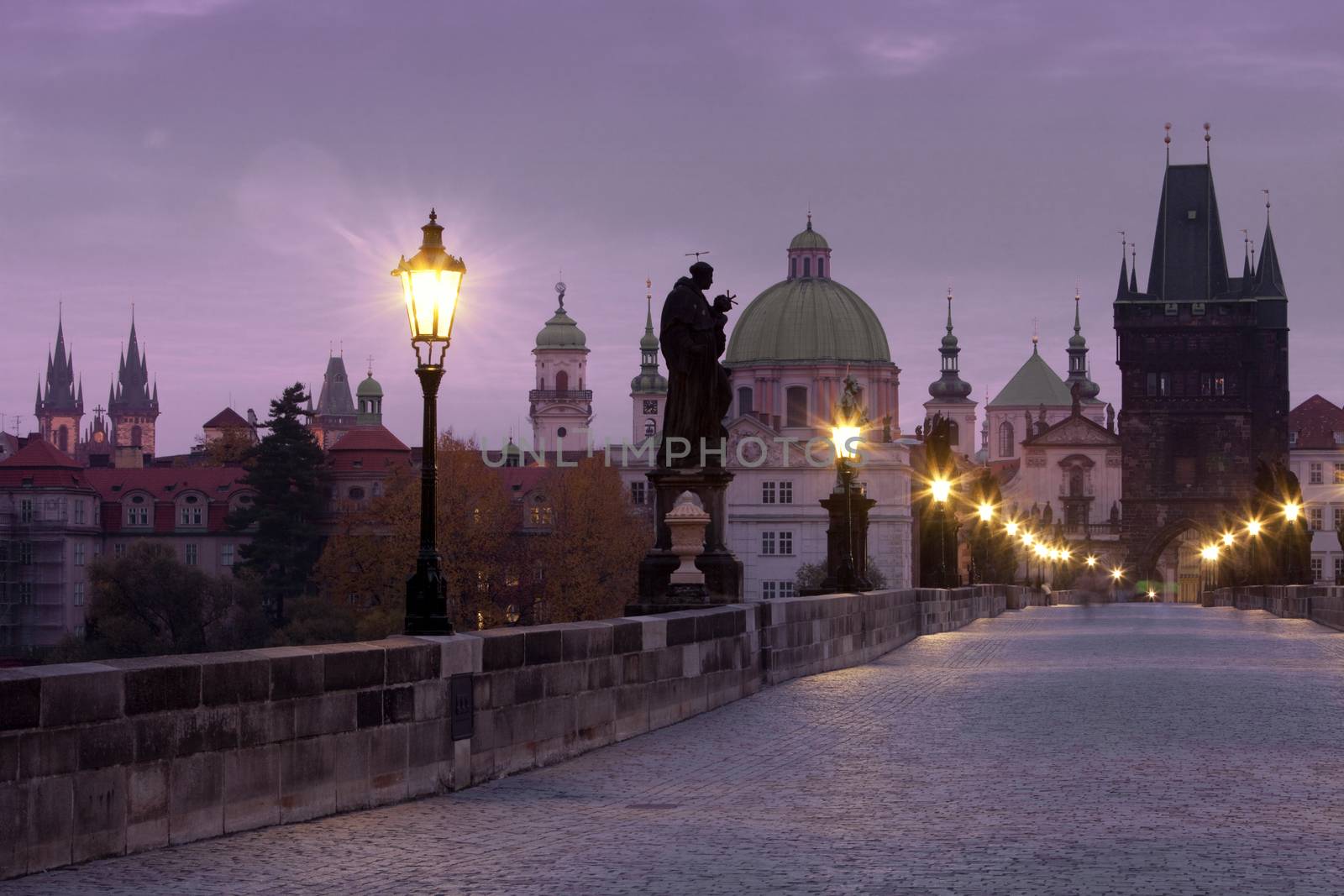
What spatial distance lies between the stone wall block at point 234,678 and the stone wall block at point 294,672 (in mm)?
75

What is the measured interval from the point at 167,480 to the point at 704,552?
125278mm

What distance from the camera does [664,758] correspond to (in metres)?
15.1

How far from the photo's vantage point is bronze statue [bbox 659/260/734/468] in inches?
1113

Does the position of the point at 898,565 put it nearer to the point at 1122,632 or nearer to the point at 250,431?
the point at 250,431

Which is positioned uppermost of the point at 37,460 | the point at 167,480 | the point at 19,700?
the point at 37,460

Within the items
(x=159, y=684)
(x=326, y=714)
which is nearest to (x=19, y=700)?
(x=159, y=684)

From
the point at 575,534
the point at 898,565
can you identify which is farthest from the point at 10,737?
the point at 898,565

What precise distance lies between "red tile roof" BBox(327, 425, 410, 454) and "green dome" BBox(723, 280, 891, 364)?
2970 cm

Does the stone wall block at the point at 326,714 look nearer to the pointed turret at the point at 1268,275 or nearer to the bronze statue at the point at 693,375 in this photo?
the bronze statue at the point at 693,375

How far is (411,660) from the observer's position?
12.7 meters

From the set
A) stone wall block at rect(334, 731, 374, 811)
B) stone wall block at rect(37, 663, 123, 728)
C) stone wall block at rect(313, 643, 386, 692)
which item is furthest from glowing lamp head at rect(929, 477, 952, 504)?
stone wall block at rect(37, 663, 123, 728)

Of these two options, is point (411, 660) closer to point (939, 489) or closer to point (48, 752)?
point (48, 752)

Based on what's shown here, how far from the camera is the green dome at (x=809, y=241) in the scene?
17212cm

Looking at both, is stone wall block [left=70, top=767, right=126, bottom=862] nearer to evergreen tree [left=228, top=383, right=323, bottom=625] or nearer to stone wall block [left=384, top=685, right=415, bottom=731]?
stone wall block [left=384, top=685, right=415, bottom=731]
